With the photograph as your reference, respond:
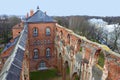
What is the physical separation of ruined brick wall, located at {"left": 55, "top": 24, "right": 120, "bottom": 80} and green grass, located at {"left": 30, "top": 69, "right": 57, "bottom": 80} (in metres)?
5.30

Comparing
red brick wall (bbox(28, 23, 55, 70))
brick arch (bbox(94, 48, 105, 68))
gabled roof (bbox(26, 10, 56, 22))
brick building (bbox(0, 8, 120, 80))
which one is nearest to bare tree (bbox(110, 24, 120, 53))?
brick arch (bbox(94, 48, 105, 68))

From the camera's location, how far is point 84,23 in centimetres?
5053

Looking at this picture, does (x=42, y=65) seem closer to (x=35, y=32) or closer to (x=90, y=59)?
(x=35, y=32)

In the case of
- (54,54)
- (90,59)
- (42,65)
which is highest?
(90,59)

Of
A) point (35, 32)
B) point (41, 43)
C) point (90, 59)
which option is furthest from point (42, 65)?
point (90, 59)

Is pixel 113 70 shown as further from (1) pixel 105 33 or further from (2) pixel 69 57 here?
(1) pixel 105 33

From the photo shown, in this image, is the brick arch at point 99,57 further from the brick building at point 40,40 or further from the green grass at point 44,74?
the brick building at point 40,40

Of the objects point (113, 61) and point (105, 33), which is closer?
point (113, 61)

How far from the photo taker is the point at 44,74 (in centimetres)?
2470

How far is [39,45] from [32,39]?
1409 mm

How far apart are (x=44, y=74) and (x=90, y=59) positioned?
12738mm

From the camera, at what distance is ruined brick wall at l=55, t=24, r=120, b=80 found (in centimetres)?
1034

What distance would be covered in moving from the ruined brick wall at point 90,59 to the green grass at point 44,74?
530 centimetres

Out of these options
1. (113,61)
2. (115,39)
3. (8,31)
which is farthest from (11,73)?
(8,31)
